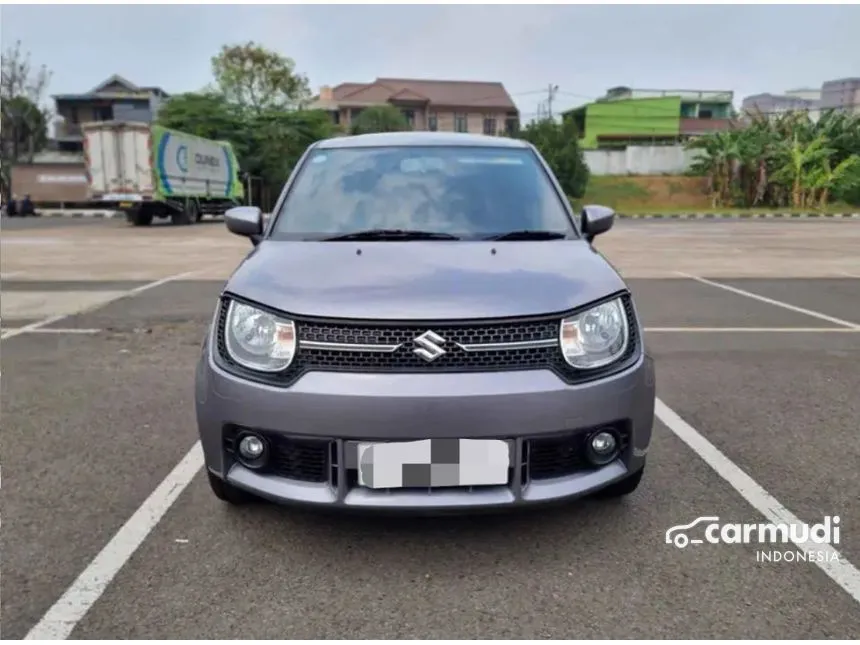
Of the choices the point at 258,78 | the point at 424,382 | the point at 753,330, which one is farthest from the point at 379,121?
the point at 424,382

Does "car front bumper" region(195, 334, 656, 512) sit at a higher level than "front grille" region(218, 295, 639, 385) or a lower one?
lower

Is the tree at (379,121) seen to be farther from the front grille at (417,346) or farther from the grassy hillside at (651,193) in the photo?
the front grille at (417,346)

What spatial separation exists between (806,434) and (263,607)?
314 cm

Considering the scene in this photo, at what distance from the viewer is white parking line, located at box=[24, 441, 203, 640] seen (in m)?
2.28

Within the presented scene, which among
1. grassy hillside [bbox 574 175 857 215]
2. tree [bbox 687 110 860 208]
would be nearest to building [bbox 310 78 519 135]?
grassy hillside [bbox 574 175 857 215]

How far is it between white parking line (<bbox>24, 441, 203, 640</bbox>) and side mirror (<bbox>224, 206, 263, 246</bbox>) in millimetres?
1190

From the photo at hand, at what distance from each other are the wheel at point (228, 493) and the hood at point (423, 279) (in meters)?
0.79

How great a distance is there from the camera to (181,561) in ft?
8.78

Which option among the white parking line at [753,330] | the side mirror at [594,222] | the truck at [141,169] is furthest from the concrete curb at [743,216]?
the side mirror at [594,222]

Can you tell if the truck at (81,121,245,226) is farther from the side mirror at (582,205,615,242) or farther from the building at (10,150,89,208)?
the side mirror at (582,205,615,242)

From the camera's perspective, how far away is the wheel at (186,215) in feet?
87.9

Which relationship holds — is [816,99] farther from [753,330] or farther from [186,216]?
[753,330]

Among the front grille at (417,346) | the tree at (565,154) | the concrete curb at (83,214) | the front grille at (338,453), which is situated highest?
the tree at (565,154)

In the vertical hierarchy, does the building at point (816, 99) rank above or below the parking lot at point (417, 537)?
above
